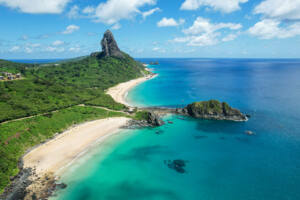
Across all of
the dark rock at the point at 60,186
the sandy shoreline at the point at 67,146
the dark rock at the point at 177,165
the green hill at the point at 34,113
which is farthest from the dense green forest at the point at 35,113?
the dark rock at the point at 177,165

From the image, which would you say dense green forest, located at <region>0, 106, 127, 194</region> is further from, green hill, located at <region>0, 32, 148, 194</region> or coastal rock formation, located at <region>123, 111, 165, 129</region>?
coastal rock formation, located at <region>123, 111, 165, 129</region>

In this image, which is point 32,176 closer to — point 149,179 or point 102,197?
point 102,197

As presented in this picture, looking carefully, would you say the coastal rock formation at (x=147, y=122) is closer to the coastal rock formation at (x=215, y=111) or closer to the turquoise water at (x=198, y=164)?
the turquoise water at (x=198, y=164)

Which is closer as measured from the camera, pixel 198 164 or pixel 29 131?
pixel 198 164

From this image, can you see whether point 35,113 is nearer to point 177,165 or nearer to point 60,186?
point 60,186

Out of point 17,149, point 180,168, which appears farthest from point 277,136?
point 17,149

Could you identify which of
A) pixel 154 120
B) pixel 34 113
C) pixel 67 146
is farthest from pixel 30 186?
pixel 154 120
